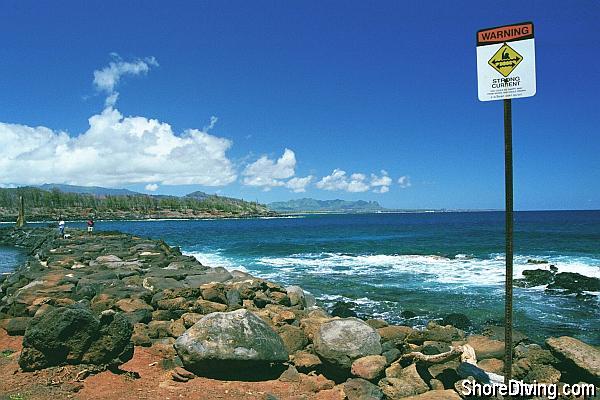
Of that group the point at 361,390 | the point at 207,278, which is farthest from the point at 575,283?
the point at 361,390

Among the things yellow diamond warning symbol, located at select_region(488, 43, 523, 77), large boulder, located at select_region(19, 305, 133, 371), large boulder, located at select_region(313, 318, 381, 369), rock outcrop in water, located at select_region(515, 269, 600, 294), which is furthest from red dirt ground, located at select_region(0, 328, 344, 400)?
rock outcrop in water, located at select_region(515, 269, 600, 294)

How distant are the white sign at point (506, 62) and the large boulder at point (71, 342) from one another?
657 centimetres

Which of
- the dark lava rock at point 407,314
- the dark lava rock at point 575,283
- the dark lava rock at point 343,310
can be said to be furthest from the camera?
the dark lava rock at point 575,283

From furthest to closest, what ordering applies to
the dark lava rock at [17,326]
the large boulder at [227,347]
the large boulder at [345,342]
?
the dark lava rock at [17,326]
the large boulder at [345,342]
the large boulder at [227,347]

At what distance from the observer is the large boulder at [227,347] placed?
6418mm

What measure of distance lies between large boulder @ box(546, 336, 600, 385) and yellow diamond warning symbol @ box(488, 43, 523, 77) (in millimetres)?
4507

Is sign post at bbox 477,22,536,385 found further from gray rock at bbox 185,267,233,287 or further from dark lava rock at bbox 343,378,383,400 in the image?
gray rock at bbox 185,267,233,287

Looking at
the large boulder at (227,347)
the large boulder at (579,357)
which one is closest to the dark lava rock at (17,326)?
the large boulder at (227,347)

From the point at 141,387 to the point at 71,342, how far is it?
1.51 meters

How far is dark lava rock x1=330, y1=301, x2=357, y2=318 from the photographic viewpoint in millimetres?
13077

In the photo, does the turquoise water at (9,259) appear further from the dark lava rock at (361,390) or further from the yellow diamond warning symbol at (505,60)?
the yellow diamond warning symbol at (505,60)

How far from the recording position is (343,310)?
1345 centimetres

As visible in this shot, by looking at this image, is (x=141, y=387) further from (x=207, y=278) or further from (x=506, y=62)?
(x=207, y=278)

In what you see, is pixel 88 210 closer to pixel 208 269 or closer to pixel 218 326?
pixel 208 269
